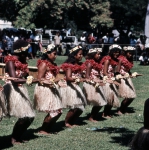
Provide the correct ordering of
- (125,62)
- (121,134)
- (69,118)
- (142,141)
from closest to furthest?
(142,141) < (121,134) < (69,118) < (125,62)

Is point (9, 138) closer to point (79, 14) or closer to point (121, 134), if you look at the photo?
point (121, 134)

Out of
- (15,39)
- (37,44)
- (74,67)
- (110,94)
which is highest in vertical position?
(15,39)

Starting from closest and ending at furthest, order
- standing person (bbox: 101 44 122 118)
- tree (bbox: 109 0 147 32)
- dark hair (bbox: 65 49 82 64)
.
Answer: dark hair (bbox: 65 49 82 64)
standing person (bbox: 101 44 122 118)
tree (bbox: 109 0 147 32)

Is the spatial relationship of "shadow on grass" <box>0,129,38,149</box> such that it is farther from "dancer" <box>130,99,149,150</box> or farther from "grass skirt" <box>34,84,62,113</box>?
"dancer" <box>130,99,149,150</box>

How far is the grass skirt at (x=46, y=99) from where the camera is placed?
8.41 metres

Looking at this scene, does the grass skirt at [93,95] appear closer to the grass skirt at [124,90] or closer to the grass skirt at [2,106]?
the grass skirt at [124,90]

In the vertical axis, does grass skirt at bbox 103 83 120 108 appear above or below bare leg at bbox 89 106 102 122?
above

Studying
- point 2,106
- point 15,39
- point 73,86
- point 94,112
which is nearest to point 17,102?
point 2,106

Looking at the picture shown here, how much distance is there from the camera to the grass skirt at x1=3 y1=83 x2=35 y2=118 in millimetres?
7531

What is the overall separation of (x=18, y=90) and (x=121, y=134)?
2.33 metres

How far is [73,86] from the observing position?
930cm

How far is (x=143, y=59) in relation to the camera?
2397 cm

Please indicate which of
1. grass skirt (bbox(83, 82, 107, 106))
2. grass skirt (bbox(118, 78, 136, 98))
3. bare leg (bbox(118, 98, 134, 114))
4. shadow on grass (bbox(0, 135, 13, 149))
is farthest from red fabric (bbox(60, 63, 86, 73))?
bare leg (bbox(118, 98, 134, 114))

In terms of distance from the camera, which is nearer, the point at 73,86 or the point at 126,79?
the point at 73,86
